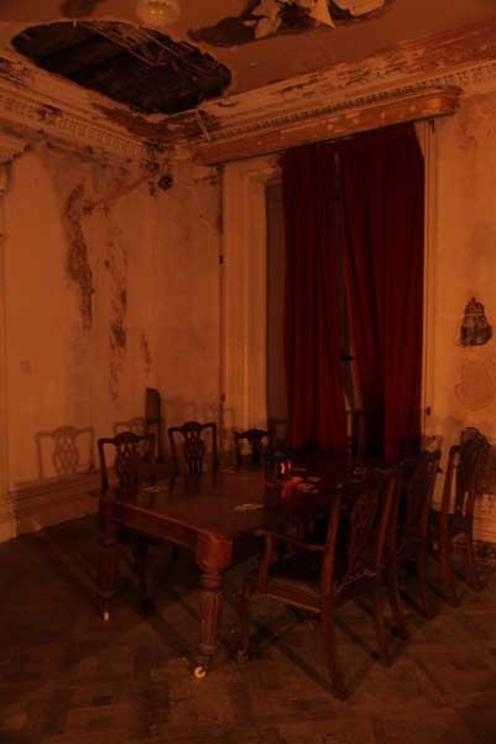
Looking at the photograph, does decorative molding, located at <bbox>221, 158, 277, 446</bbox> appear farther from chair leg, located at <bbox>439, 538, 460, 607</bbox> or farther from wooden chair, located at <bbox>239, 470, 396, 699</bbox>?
wooden chair, located at <bbox>239, 470, 396, 699</bbox>

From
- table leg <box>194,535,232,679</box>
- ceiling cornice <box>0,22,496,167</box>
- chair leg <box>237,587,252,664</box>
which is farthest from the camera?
ceiling cornice <box>0,22,496,167</box>

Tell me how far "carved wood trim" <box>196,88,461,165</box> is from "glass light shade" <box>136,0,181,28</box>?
1.63 m

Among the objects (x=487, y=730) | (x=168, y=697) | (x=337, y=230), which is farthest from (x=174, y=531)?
(x=337, y=230)

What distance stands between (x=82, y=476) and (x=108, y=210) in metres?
2.29

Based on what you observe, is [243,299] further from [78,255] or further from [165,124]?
[165,124]

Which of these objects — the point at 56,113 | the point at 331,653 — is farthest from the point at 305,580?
the point at 56,113

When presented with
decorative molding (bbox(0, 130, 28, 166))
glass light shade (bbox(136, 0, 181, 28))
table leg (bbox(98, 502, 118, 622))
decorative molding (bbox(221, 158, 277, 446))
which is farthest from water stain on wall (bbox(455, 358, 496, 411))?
decorative molding (bbox(0, 130, 28, 166))

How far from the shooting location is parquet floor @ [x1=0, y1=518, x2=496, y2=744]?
2.33 m

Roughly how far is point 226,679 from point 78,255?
11.8 ft

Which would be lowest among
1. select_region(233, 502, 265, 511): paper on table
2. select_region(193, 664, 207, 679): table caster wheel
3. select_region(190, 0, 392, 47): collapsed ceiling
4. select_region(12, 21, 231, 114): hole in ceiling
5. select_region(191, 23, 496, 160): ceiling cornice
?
select_region(193, 664, 207, 679): table caster wheel

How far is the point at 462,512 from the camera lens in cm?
361

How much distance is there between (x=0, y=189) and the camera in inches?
175

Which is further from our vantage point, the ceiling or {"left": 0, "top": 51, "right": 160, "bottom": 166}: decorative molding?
{"left": 0, "top": 51, "right": 160, "bottom": 166}: decorative molding

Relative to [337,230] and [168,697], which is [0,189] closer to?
[337,230]
